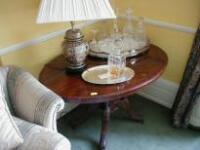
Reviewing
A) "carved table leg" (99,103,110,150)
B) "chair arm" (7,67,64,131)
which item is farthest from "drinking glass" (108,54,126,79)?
"chair arm" (7,67,64,131)

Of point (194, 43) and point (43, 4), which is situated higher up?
point (43, 4)

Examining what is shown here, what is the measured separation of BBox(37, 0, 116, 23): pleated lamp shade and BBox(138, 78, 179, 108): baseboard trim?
105 cm

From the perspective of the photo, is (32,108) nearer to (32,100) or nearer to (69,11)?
(32,100)

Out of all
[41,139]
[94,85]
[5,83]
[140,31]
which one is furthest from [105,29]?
[41,139]

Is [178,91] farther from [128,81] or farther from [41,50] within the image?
[41,50]

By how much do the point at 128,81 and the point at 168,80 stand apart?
2.58 ft

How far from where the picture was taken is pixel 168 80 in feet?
7.44

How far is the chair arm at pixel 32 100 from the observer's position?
136cm

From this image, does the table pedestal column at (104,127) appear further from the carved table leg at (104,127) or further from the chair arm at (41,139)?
the chair arm at (41,139)

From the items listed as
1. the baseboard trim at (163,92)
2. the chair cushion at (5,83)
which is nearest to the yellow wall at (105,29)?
the baseboard trim at (163,92)

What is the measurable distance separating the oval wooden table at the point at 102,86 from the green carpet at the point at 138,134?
0.15 meters

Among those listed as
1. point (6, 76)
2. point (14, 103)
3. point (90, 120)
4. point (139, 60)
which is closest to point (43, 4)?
point (6, 76)

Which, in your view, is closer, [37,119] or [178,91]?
[37,119]

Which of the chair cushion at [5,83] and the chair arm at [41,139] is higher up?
the chair cushion at [5,83]
